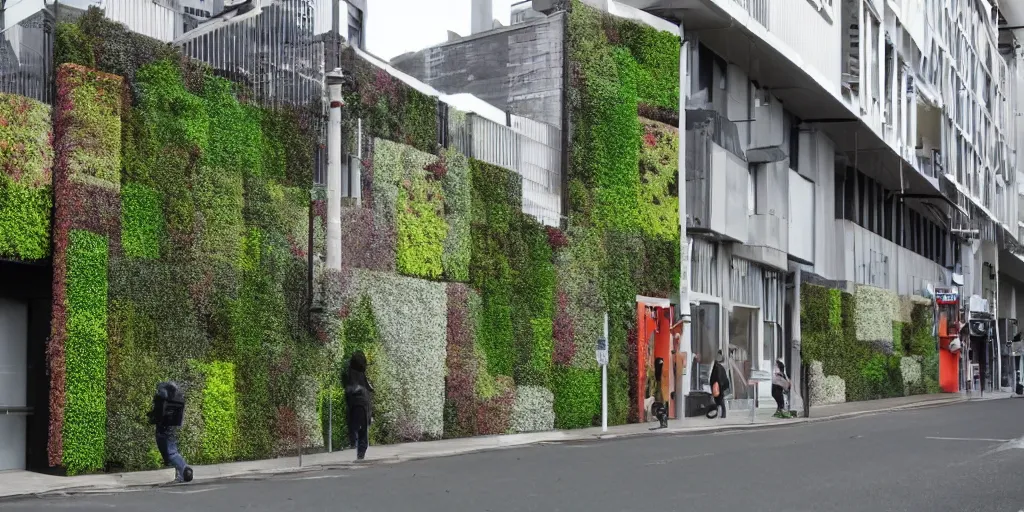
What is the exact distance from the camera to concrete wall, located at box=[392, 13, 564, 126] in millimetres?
32531

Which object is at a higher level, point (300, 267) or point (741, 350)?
point (300, 267)

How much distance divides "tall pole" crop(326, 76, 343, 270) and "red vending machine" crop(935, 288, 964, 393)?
154 feet

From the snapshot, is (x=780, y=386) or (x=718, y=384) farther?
(x=780, y=386)

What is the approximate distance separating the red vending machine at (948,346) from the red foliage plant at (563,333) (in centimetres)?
3804

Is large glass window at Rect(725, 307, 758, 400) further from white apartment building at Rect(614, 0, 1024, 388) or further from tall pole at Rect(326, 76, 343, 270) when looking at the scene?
tall pole at Rect(326, 76, 343, 270)

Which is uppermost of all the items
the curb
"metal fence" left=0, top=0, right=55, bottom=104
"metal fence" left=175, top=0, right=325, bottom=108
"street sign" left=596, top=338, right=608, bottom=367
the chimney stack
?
the chimney stack

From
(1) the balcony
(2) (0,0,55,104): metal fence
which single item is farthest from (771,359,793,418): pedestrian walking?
(2) (0,0,55,104): metal fence

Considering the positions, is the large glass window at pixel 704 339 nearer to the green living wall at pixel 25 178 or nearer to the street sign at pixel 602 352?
the street sign at pixel 602 352

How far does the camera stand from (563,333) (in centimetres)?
3066

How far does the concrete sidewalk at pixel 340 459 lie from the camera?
649 inches

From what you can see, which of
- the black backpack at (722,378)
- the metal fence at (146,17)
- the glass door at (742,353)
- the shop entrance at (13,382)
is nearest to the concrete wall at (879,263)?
the glass door at (742,353)

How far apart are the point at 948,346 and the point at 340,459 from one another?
50.1 m

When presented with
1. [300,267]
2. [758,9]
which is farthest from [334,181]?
[758,9]

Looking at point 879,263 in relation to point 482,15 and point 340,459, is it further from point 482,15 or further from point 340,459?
point 340,459
